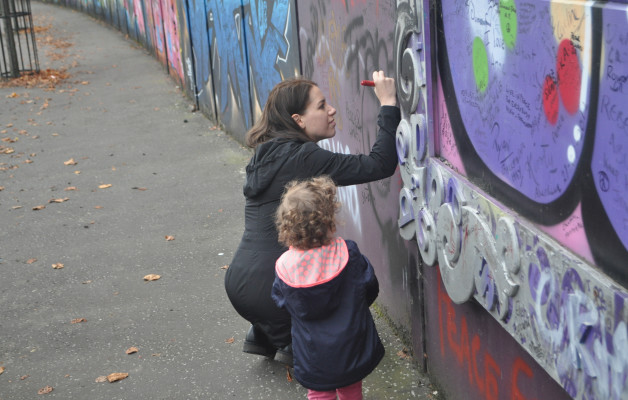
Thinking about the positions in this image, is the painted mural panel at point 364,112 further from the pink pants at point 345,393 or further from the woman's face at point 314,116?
the pink pants at point 345,393

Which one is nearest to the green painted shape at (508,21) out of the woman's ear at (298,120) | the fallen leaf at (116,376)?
the woman's ear at (298,120)

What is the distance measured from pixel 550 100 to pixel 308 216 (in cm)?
111

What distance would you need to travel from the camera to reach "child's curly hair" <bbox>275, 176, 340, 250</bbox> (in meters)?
3.04

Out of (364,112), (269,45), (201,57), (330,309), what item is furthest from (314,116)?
(201,57)

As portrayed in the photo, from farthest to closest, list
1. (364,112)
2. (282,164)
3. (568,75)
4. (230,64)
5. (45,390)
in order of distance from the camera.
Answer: (230,64), (364,112), (45,390), (282,164), (568,75)

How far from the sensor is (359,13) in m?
4.37

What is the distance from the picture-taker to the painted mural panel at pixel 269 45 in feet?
20.9

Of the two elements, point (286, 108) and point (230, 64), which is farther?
point (230, 64)

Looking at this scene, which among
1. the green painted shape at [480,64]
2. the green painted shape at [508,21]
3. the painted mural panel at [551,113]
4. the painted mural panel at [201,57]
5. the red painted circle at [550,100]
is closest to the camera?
the painted mural panel at [551,113]

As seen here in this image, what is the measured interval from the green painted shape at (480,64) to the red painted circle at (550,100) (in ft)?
1.58

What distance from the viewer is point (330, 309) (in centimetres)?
313

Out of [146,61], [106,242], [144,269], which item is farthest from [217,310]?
[146,61]

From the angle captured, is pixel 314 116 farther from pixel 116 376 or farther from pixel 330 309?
pixel 116 376

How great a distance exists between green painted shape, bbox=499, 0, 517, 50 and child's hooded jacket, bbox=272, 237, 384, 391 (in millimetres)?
1084
